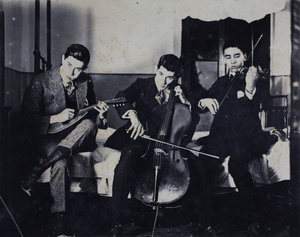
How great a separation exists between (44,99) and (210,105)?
1.09m

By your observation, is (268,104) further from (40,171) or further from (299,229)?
(40,171)

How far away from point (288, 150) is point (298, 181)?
0.23 metres

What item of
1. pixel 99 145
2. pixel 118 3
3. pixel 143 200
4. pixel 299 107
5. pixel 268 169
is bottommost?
pixel 143 200

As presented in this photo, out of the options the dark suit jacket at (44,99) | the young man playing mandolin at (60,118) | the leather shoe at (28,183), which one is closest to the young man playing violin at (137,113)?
the young man playing mandolin at (60,118)

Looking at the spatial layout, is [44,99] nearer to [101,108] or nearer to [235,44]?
[101,108]

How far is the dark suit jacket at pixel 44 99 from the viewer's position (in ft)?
8.33

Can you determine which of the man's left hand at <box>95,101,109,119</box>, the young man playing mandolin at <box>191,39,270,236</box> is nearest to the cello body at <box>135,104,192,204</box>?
the young man playing mandolin at <box>191,39,270,236</box>

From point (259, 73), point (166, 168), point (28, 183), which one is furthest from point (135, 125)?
point (259, 73)

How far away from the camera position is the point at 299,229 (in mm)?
2701

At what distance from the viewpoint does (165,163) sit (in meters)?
2.46

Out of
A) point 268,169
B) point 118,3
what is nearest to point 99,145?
point 118,3

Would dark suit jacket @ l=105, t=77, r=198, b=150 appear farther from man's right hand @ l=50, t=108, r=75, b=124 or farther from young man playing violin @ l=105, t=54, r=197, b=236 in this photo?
man's right hand @ l=50, t=108, r=75, b=124

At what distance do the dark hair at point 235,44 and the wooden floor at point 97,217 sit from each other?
0.97 metres

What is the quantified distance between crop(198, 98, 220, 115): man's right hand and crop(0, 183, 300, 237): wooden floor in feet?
1.87
